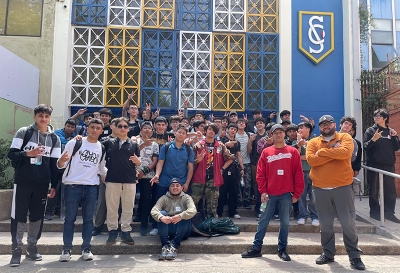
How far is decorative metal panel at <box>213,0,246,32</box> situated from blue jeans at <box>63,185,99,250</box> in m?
6.59

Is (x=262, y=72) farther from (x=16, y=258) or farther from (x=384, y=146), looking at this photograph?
(x=16, y=258)

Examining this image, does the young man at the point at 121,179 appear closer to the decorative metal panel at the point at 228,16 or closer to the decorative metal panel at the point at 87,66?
the decorative metal panel at the point at 87,66

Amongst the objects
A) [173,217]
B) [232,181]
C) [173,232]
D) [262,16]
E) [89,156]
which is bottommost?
[173,232]

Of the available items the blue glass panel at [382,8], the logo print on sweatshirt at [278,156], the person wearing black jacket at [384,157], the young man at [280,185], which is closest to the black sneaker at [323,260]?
the young man at [280,185]

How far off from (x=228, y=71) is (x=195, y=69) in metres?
0.94

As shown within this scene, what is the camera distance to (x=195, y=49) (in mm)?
9289

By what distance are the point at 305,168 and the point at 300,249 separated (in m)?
1.56

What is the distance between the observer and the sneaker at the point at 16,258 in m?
4.16

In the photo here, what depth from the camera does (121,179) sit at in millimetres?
4668

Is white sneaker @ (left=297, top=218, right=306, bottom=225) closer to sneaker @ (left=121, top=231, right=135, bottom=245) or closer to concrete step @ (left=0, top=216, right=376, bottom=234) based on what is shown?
concrete step @ (left=0, top=216, right=376, bottom=234)

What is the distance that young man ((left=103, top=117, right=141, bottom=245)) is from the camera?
4.68 metres

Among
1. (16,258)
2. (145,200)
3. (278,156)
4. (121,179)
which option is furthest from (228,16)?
(16,258)

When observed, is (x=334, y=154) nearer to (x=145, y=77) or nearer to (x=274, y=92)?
(x=274, y=92)

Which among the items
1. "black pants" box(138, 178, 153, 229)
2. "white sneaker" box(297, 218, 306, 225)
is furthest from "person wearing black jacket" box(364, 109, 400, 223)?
"black pants" box(138, 178, 153, 229)
